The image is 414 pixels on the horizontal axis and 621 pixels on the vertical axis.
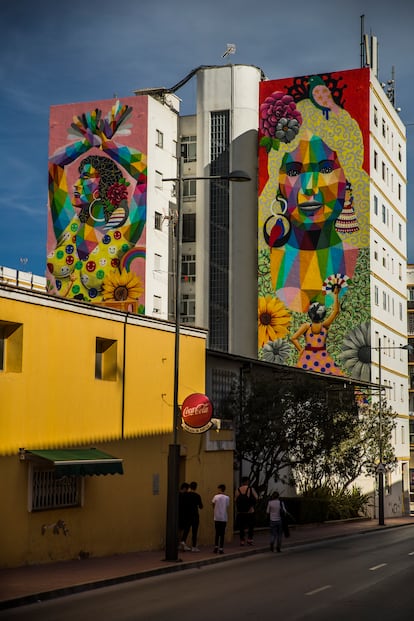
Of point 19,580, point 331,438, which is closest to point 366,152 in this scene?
point 331,438

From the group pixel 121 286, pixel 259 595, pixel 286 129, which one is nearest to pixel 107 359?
pixel 259 595

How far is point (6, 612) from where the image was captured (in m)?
15.4

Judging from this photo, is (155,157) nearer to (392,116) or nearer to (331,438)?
(392,116)

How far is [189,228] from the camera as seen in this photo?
83062 mm

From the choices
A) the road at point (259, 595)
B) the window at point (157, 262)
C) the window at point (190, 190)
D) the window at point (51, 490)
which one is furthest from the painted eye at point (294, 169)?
the window at point (51, 490)

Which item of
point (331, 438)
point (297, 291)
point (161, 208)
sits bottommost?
point (331, 438)

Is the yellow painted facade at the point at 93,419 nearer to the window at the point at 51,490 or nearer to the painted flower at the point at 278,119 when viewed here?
the window at the point at 51,490

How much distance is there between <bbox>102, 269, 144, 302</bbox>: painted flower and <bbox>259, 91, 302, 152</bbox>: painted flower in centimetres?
1438

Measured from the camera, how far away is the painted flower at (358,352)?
74.0m

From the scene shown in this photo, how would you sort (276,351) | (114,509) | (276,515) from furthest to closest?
(276,351)
(276,515)
(114,509)

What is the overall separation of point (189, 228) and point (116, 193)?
23.7 ft

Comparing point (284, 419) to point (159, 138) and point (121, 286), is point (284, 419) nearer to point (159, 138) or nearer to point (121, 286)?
point (121, 286)

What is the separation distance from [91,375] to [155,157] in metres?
56.5

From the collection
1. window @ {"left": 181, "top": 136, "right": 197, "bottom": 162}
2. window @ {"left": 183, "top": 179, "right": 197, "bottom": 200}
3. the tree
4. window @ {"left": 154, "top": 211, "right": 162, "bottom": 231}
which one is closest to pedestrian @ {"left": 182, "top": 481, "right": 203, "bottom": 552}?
the tree
